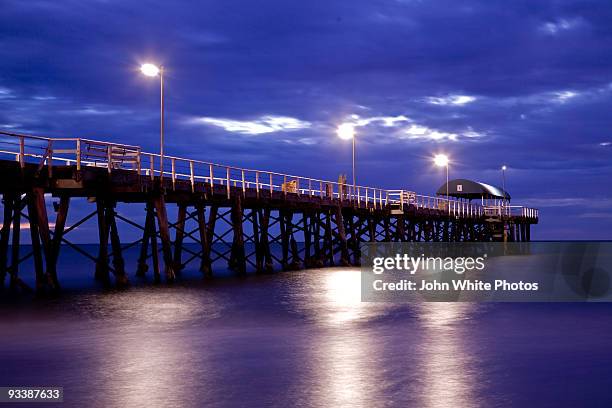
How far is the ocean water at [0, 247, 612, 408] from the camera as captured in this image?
37.2 ft

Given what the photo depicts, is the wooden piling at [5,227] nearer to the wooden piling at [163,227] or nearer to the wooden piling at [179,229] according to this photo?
the wooden piling at [163,227]

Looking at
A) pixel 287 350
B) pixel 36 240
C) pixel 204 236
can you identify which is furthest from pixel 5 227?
pixel 287 350

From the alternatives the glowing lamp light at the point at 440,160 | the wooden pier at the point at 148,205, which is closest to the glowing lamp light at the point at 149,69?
the wooden pier at the point at 148,205

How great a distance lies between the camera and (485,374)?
1280cm

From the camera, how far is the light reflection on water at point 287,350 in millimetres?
11398

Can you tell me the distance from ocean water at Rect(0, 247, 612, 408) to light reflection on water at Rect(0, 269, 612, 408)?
3 centimetres

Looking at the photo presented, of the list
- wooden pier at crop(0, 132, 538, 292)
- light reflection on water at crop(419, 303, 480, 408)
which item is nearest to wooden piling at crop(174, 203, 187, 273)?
wooden pier at crop(0, 132, 538, 292)

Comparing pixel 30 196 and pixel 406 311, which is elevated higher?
pixel 30 196

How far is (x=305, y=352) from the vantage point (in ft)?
49.1

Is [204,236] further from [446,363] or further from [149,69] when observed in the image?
[446,363]

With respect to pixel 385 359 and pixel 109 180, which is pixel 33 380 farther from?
pixel 109 180

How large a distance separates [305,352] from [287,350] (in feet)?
1.39

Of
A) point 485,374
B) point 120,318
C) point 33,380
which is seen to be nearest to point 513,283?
point 120,318

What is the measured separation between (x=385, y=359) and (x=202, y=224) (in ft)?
71.5
